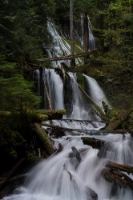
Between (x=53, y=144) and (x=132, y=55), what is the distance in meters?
8.42

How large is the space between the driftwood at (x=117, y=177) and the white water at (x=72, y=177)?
0.11 meters

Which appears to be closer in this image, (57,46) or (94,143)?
(94,143)

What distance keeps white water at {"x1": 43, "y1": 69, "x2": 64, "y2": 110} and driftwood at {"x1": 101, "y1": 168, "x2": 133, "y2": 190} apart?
8.86m

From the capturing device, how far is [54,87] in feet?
49.1

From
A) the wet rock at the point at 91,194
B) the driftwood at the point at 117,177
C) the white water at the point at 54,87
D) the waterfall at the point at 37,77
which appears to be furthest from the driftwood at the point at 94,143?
the waterfall at the point at 37,77

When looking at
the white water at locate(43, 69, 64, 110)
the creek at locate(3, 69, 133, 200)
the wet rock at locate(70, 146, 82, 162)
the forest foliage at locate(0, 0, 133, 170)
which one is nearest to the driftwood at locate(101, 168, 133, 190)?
the creek at locate(3, 69, 133, 200)

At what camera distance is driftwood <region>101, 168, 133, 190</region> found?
17.9 feet

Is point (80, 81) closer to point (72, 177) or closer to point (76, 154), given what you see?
point (76, 154)

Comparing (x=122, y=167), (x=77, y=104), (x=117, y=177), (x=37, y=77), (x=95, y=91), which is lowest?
(x=77, y=104)

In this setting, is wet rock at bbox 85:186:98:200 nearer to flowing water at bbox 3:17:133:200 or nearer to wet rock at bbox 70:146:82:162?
flowing water at bbox 3:17:133:200

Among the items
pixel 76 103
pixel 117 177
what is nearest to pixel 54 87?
pixel 76 103

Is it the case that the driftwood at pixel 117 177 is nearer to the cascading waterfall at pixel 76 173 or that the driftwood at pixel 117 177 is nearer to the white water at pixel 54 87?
the cascading waterfall at pixel 76 173

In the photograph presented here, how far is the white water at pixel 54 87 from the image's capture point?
14.7 meters

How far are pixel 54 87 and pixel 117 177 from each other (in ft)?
32.3
